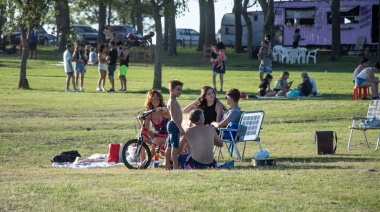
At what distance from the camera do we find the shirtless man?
14.3 m

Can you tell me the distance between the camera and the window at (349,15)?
5778cm

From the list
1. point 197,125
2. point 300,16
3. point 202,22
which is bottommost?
point 197,125

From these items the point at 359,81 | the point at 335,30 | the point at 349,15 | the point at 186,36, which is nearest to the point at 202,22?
the point at 349,15

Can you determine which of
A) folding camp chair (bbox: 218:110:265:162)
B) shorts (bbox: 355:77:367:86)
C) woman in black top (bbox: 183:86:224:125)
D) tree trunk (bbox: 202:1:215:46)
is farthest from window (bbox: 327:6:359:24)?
folding camp chair (bbox: 218:110:265:162)

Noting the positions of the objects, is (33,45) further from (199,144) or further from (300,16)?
(199,144)

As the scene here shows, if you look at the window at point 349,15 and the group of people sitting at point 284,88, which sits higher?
the window at point 349,15

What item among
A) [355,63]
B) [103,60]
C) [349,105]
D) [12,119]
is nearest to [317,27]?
[355,63]

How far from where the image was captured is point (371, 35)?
2267 inches

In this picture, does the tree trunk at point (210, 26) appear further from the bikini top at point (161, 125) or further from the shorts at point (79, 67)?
the bikini top at point (161, 125)

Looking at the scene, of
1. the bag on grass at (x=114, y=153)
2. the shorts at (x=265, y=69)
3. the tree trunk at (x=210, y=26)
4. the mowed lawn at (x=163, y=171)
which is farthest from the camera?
the tree trunk at (x=210, y=26)

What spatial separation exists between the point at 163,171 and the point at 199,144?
0.79 m

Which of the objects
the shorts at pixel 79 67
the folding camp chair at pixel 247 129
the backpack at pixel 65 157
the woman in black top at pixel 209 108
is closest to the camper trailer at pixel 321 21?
the shorts at pixel 79 67

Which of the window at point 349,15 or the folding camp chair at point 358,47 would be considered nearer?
the folding camp chair at point 358,47

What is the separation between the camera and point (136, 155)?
597 inches
